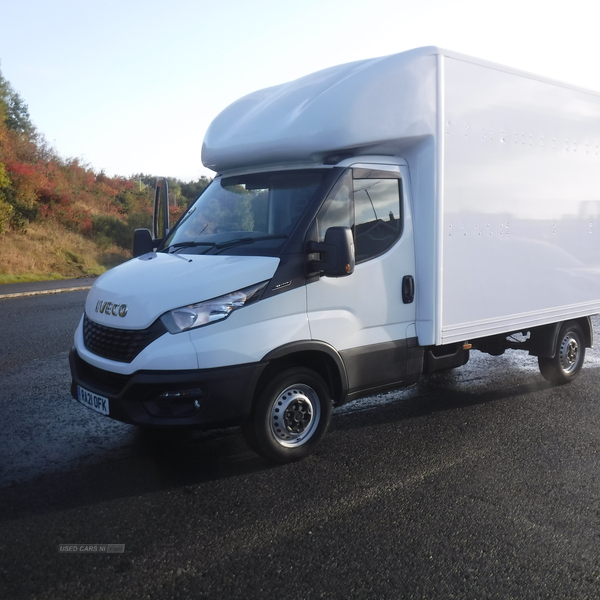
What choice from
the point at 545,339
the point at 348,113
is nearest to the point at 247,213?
the point at 348,113

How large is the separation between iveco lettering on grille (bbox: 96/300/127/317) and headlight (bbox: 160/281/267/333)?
14.7 inches

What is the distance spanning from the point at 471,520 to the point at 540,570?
0.61m

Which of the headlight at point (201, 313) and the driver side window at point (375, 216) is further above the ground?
the driver side window at point (375, 216)

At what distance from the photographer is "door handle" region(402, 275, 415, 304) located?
5367 mm

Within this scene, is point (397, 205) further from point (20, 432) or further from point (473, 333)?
point (20, 432)

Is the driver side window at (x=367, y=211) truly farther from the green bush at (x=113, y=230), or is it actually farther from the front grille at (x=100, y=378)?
the green bush at (x=113, y=230)

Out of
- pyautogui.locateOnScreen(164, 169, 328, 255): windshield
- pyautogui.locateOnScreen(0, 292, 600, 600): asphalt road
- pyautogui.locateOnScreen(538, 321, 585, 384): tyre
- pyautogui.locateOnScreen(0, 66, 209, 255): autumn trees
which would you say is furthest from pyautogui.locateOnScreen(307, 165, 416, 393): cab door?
pyautogui.locateOnScreen(0, 66, 209, 255): autumn trees

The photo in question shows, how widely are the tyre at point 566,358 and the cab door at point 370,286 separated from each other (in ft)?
8.39

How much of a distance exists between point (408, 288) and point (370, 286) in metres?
0.43

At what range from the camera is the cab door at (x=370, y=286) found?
489 cm

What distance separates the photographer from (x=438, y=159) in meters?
5.29

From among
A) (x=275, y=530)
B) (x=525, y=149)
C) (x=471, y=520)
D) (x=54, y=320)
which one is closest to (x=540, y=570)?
(x=471, y=520)

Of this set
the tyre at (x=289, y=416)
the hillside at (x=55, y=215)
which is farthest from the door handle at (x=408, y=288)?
the hillside at (x=55, y=215)

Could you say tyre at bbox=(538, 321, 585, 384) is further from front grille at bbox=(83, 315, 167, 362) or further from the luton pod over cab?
front grille at bbox=(83, 315, 167, 362)
